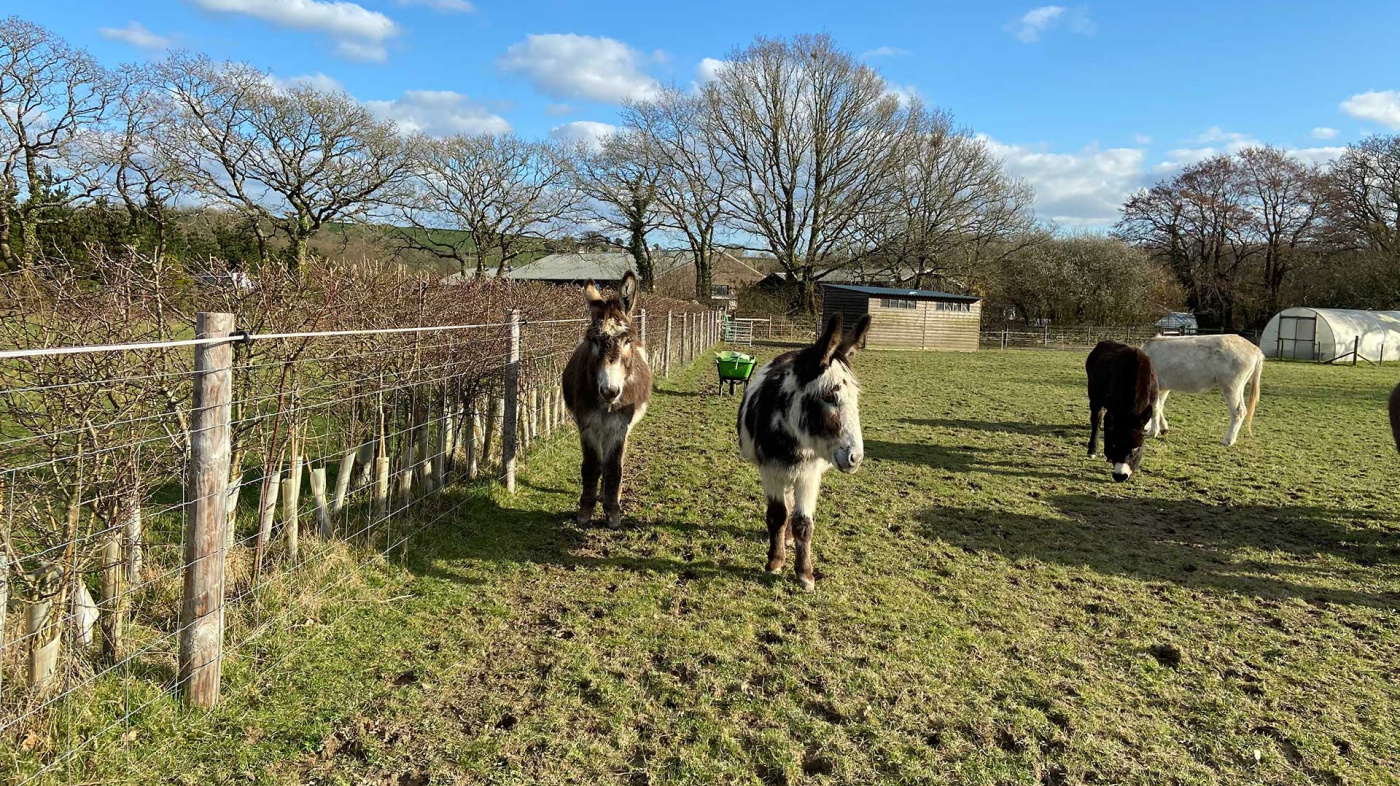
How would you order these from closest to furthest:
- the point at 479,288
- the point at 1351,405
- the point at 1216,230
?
the point at 479,288 → the point at 1351,405 → the point at 1216,230

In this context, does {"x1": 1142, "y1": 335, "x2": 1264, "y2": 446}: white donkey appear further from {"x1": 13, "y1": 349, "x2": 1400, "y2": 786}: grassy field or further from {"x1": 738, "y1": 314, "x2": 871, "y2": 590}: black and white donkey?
{"x1": 738, "y1": 314, "x2": 871, "y2": 590}: black and white donkey

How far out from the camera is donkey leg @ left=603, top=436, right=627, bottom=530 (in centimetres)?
544

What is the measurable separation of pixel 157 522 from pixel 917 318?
31.3 meters

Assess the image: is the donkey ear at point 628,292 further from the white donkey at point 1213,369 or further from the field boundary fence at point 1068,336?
the field boundary fence at point 1068,336

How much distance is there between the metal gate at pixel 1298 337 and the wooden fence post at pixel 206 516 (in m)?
38.6

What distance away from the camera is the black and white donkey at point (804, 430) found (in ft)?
13.4

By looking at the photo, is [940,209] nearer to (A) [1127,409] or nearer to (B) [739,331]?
(B) [739,331]

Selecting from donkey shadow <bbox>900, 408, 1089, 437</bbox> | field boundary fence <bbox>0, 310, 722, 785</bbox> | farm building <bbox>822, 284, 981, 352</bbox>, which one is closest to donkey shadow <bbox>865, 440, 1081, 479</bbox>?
donkey shadow <bbox>900, 408, 1089, 437</bbox>

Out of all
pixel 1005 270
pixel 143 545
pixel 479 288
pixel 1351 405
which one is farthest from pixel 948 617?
pixel 1005 270

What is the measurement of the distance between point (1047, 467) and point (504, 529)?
6550mm

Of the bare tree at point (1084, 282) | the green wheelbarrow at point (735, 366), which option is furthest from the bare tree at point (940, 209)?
the green wheelbarrow at point (735, 366)

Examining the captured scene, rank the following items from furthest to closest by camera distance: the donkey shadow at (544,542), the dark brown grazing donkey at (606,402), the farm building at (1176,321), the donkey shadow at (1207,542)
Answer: the farm building at (1176,321), the dark brown grazing donkey at (606,402), the donkey shadow at (1207,542), the donkey shadow at (544,542)

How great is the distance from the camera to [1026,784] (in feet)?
8.84

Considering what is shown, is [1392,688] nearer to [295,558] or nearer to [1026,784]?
[1026,784]
